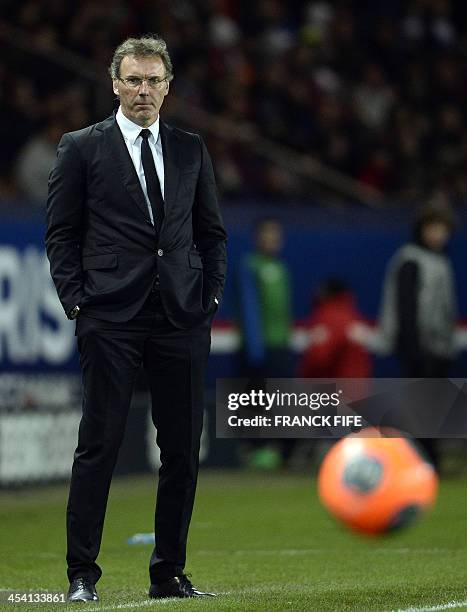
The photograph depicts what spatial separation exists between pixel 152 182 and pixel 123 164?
0.14 metres

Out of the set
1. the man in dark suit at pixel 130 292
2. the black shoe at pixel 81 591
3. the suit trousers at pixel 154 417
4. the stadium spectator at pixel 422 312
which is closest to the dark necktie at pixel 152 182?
the man in dark suit at pixel 130 292

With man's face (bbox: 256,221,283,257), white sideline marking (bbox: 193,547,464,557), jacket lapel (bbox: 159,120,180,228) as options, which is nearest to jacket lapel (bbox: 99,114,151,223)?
jacket lapel (bbox: 159,120,180,228)

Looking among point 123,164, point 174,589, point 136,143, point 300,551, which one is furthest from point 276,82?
point 174,589

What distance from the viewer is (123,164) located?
21.8ft

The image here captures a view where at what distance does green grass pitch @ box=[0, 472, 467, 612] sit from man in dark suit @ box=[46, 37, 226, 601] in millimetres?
400

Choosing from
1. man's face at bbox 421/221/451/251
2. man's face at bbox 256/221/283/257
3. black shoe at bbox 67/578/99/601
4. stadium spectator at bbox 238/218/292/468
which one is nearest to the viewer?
black shoe at bbox 67/578/99/601

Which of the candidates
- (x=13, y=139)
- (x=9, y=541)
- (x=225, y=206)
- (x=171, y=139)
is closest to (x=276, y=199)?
(x=225, y=206)

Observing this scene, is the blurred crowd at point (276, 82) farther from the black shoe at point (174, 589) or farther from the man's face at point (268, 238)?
the black shoe at point (174, 589)

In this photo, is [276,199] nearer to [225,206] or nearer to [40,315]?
[225,206]

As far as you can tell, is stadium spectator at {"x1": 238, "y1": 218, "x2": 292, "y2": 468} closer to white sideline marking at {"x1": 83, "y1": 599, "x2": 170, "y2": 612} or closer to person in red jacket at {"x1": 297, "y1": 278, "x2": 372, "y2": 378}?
person in red jacket at {"x1": 297, "y1": 278, "x2": 372, "y2": 378}

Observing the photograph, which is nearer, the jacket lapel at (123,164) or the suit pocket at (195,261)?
the jacket lapel at (123,164)

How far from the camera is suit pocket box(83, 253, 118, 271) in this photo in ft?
21.5

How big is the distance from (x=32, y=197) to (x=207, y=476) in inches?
126

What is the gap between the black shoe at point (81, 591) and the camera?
6.52 metres
